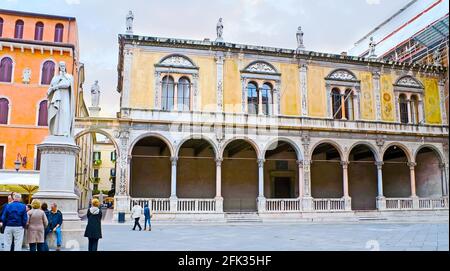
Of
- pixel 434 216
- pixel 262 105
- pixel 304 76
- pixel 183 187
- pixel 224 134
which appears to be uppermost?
pixel 304 76

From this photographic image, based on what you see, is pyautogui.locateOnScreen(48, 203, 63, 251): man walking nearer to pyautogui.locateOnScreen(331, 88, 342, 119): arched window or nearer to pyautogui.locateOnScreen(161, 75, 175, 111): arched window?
pyautogui.locateOnScreen(161, 75, 175, 111): arched window

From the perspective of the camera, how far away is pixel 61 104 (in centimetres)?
785

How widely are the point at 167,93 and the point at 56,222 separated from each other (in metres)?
15.0

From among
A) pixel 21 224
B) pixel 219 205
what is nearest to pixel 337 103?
pixel 219 205

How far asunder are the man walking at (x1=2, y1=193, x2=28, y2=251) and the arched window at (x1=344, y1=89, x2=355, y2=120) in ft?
67.2

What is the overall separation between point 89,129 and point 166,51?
559cm

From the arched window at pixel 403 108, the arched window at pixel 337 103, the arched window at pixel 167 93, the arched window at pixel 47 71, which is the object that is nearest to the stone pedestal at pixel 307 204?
the arched window at pixel 337 103

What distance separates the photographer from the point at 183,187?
2341cm

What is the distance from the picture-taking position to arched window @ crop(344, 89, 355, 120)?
24.3m

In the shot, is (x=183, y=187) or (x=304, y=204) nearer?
(x=304, y=204)
